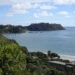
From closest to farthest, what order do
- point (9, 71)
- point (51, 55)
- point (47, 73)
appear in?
point (9, 71), point (47, 73), point (51, 55)

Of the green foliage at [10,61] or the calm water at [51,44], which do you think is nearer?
the green foliage at [10,61]

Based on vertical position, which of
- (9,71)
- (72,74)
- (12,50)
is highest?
(12,50)

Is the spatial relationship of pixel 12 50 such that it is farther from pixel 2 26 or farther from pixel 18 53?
pixel 2 26

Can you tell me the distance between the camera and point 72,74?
1147 inches

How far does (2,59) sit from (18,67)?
105 cm

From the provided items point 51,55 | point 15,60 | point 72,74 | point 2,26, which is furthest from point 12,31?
point 15,60

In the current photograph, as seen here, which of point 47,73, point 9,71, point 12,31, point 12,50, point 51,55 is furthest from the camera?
point 12,31

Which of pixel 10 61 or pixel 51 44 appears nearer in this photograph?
pixel 10 61

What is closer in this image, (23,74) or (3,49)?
(23,74)

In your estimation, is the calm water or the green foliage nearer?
the green foliage

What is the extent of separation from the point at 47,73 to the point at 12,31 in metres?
160

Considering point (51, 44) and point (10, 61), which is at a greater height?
point (10, 61)

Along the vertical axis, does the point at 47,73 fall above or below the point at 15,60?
below

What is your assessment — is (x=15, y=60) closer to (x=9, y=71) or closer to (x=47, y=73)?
(x=9, y=71)
